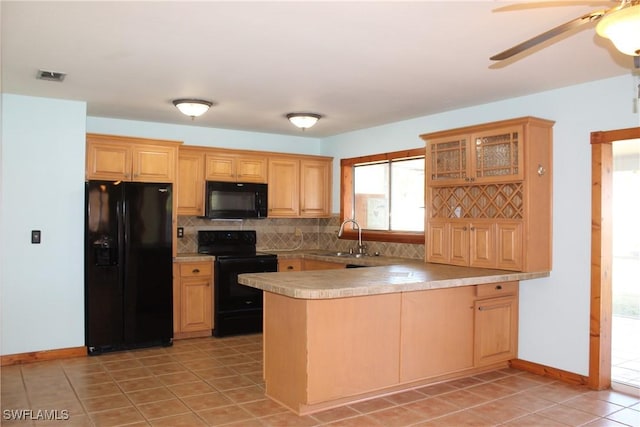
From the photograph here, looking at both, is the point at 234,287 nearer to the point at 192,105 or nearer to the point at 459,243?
the point at 192,105

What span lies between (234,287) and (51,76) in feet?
9.27

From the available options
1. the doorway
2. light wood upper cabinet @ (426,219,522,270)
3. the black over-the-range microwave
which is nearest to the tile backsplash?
the black over-the-range microwave

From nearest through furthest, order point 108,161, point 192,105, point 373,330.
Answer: point 373,330, point 192,105, point 108,161

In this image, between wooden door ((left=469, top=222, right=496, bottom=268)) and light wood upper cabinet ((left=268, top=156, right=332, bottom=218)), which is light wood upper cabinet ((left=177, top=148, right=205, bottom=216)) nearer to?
light wood upper cabinet ((left=268, top=156, right=332, bottom=218))

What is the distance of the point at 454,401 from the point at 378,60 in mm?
2432

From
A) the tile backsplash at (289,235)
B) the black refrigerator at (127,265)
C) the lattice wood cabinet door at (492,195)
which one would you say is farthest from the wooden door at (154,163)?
the lattice wood cabinet door at (492,195)

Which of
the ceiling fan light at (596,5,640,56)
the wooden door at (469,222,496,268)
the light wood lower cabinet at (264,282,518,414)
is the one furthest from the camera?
the wooden door at (469,222,496,268)

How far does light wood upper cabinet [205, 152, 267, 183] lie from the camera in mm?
6020

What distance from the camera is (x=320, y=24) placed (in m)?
2.89

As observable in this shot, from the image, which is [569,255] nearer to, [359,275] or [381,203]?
[359,275]

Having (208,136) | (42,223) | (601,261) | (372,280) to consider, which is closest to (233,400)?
(372,280)

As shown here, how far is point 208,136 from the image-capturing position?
20.7ft

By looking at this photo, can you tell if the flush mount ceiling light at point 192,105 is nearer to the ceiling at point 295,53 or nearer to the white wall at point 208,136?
the ceiling at point 295,53

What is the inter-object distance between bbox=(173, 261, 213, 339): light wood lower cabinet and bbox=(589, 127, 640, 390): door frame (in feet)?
12.2
